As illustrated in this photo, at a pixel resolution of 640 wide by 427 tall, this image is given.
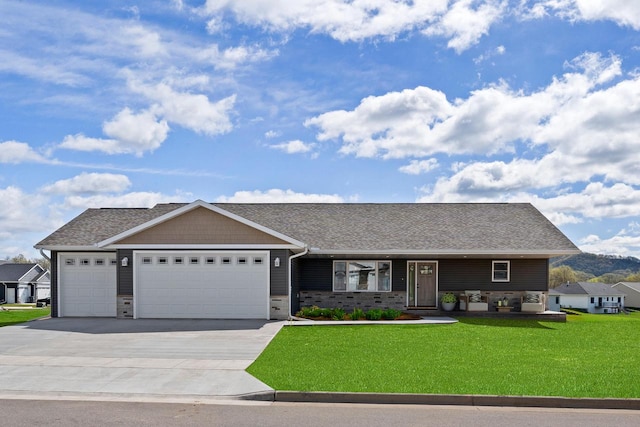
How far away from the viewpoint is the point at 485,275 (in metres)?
24.5

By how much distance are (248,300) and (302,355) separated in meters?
7.96

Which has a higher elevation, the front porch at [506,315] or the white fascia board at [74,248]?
the white fascia board at [74,248]

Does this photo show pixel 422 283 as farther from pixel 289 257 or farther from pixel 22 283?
pixel 22 283

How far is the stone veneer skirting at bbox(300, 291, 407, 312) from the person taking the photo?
958 inches

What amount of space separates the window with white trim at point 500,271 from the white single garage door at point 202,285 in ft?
32.4

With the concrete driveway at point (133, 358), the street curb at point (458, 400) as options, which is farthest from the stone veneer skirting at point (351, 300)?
the street curb at point (458, 400)

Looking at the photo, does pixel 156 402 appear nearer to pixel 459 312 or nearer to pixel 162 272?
pixel 162 272

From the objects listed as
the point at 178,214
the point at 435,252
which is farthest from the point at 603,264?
the point at 178,214

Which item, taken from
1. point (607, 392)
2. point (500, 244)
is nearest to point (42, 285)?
point (500, 244)

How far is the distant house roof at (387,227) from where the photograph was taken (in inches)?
901

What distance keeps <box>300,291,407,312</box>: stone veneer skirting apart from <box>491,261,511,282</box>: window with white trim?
3.81 metres

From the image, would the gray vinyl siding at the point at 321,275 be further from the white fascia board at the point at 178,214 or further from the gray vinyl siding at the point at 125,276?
the gray vinyl siding at the point at 125,276

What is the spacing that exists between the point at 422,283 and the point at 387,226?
288 centimetres

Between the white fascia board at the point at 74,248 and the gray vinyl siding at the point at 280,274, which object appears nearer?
the gray vinyl siding at the point at 280,274
